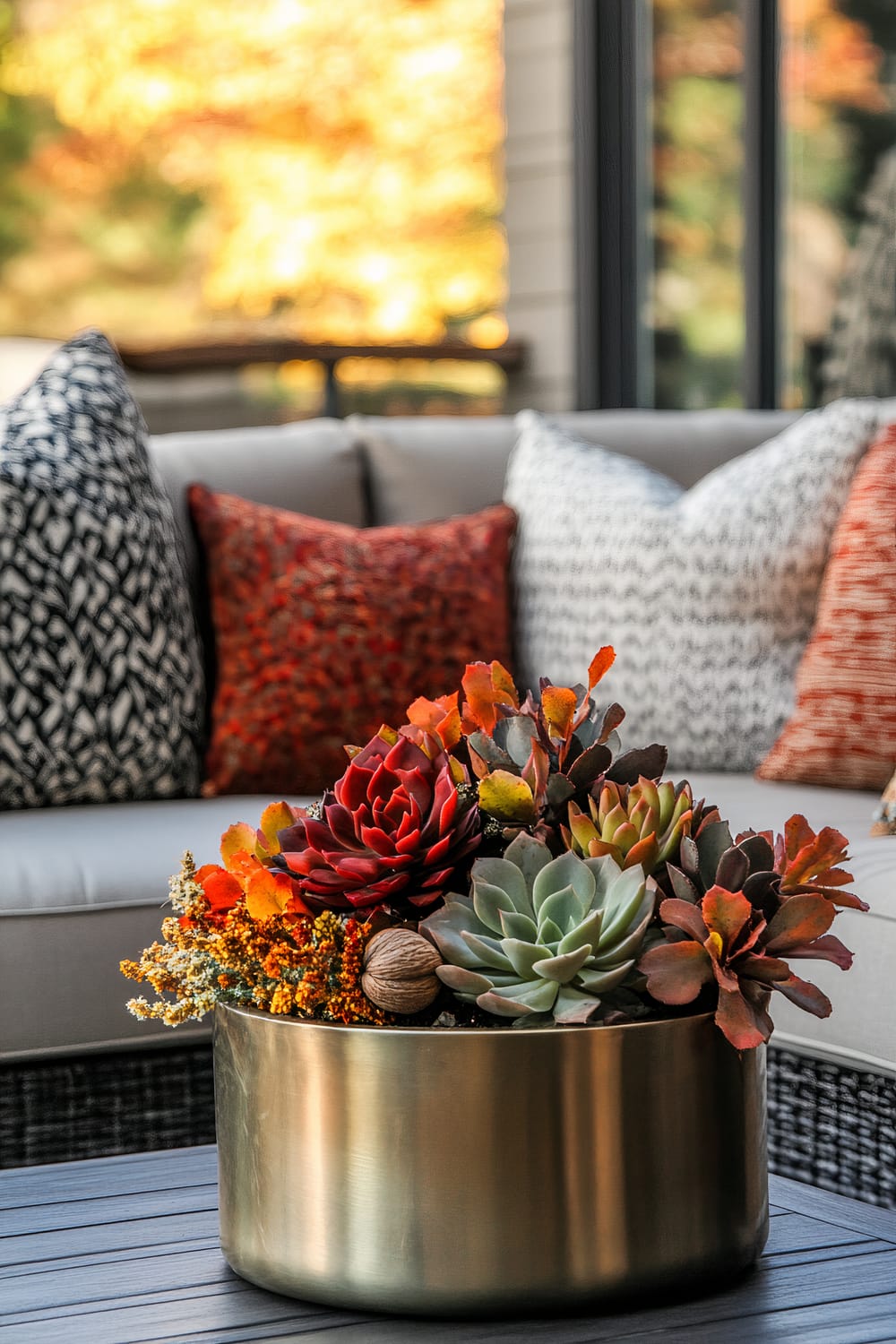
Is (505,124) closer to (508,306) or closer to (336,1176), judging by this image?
A: (508,306)

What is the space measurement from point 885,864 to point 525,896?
79cm

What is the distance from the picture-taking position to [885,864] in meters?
1.55

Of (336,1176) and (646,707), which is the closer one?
(336,1176)

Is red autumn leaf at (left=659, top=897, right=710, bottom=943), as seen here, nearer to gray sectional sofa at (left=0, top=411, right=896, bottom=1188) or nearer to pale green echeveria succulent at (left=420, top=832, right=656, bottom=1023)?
pale green echeveria succulent at (left=420, top=832, right=656, bottom=1023)

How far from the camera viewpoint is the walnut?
85cm

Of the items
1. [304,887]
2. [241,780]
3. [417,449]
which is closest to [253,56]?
[417,449]

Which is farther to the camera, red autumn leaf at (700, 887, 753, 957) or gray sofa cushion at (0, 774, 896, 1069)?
gray sofa cushion at (0, 774, 896, 1069)

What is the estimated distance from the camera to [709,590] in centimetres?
216

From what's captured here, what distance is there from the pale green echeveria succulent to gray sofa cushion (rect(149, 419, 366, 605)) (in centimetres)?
151

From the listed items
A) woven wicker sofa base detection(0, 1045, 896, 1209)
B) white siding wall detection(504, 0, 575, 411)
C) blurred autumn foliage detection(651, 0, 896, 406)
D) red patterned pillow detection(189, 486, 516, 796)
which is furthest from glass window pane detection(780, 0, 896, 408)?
woven wicker sofa base detection(0, 1045, 896, 1209)

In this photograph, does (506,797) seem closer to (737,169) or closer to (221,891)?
(221,891)

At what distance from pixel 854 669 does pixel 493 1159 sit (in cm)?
130

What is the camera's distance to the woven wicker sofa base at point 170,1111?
4.98ft

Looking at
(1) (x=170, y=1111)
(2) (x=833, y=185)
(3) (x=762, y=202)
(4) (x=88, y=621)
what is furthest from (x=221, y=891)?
(3) (x=762, y=202)
